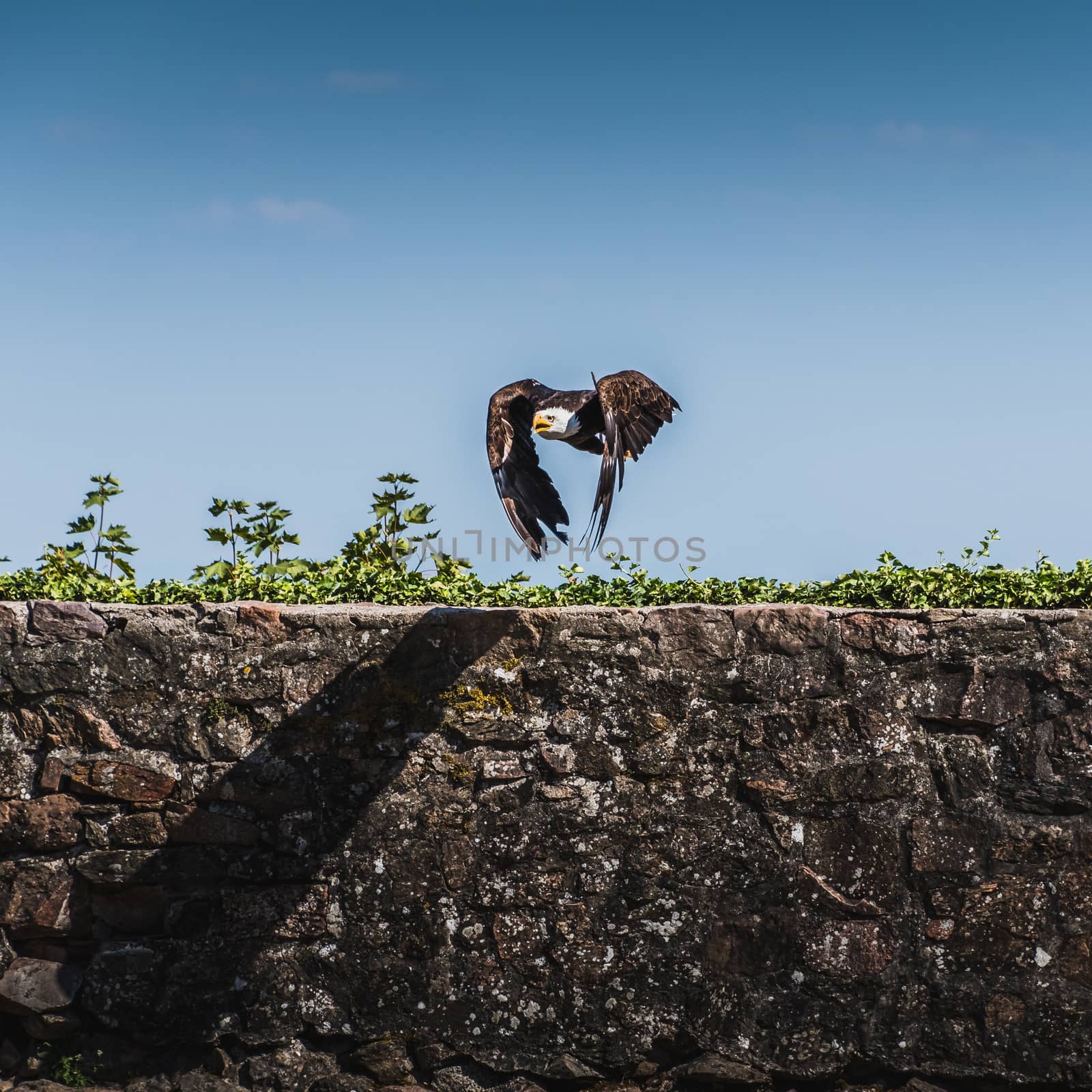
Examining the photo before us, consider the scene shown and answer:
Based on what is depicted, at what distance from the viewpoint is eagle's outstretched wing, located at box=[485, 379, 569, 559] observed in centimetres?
492

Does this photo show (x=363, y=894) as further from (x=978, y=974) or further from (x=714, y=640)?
(x=978, y=974)

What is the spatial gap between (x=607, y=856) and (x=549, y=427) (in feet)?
6.45

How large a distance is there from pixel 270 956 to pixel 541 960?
49.3 inches

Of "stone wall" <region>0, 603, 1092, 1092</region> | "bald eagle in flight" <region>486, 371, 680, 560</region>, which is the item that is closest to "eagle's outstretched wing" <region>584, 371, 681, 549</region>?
"bald eagle in flight" <region>486, 371, 680, 560</region>

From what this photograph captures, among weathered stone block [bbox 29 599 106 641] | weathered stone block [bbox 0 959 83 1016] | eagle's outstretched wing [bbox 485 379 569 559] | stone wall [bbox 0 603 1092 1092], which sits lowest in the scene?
weathered stone block [bbox 0 959 83 1016]

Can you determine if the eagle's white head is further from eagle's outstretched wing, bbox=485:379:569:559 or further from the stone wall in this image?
the stone wall

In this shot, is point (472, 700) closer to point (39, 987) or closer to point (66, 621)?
point (66, 621)

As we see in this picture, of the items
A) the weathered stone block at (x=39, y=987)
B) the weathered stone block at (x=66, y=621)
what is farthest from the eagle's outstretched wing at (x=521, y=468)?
the weathered stone block at (x=39, y=987)

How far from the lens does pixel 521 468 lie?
505 centimetres

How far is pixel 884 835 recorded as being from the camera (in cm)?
543

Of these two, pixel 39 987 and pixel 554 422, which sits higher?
pixel 554 422

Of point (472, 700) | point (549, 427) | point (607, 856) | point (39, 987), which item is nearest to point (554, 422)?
point (549, 427)

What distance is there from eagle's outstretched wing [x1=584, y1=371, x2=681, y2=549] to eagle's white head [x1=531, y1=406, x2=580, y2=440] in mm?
151

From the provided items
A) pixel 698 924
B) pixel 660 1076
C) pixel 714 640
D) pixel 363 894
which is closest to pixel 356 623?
pixel 363 894
